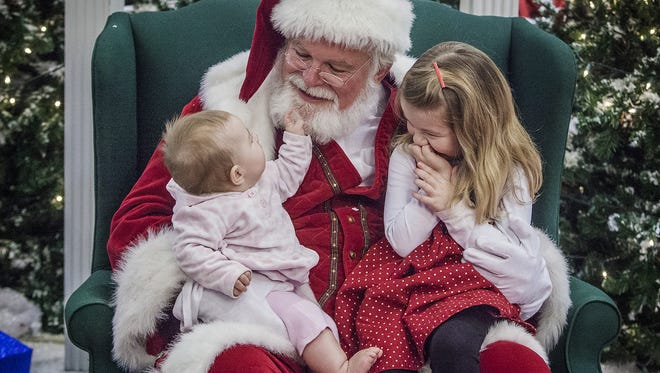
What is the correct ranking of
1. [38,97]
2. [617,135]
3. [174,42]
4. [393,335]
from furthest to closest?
[38,97], [617,135], [174,42], [393,335]

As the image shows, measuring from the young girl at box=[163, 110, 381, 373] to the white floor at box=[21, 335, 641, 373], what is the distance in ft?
5.67

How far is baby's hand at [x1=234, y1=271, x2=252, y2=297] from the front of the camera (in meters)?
1.98

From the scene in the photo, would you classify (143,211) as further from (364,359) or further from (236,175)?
(364,359)

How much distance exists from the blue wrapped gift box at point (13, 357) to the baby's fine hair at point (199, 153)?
0.94 meters

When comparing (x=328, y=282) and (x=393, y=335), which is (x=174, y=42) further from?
(x=393, y=335)

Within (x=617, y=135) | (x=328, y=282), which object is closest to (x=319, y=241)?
(x=328, y=282)

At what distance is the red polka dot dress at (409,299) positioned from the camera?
203 cm

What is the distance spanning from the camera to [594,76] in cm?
344

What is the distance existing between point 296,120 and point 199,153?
393 millimetres

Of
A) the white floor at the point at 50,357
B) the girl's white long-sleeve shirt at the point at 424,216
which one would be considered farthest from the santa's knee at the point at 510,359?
the white floor at the point at 50,357

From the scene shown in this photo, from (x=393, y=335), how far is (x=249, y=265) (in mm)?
381

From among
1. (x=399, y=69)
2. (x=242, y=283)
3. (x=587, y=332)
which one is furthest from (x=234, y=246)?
(x=587, y=332)

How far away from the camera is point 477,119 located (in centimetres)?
210

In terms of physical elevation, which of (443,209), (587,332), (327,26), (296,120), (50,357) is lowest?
(50,357)
